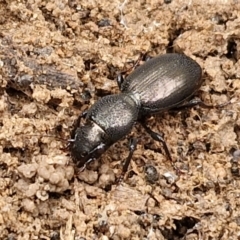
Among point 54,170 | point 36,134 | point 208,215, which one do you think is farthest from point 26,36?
point 208,215

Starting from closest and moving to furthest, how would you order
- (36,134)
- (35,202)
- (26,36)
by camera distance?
1. (35,202)
2. (36,134)
3. (26,36)

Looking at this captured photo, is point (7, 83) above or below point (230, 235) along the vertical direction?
above

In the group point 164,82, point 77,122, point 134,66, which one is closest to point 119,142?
point 77,122

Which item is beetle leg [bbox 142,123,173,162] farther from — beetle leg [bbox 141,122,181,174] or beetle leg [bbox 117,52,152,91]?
beetle leg [bbox 117,52,152,91]

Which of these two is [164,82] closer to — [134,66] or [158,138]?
[134,66]

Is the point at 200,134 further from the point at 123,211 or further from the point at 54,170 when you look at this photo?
the point at 54,170

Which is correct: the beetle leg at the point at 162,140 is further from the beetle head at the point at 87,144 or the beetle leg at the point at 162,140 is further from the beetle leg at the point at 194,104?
the beetle head at the point at 87,144

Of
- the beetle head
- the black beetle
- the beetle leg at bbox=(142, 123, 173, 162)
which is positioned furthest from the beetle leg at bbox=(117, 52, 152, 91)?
the beetle head

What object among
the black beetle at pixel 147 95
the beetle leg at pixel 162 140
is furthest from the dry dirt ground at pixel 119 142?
the black beetle at pixel 147 95
